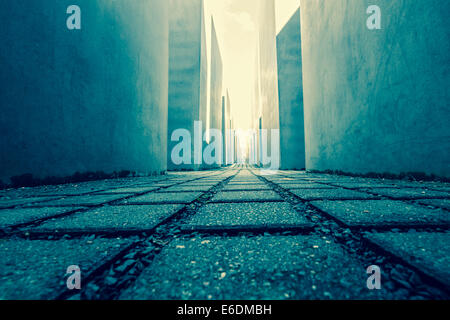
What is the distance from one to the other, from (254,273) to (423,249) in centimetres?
37

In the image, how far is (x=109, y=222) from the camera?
26.9 inches

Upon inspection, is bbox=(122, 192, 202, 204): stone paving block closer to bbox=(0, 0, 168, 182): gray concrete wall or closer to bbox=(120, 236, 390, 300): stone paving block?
bbox=(120, 236, 390, 300): stone paving block

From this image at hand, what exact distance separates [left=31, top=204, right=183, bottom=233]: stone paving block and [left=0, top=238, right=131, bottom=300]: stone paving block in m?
0.07

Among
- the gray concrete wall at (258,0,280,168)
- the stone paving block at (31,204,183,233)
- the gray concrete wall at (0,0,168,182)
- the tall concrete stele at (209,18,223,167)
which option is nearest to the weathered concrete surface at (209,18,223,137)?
the tall concrete stele at (209,18,223,167)

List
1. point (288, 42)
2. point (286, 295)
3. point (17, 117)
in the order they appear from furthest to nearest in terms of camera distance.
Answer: point (288, 42), point (17, 117), point (286, 295)

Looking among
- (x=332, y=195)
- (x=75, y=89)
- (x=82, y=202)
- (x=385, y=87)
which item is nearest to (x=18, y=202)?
(x=82, y=202)

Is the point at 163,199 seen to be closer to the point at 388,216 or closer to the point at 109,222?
the point at 109,222

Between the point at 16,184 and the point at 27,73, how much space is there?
3.39ft

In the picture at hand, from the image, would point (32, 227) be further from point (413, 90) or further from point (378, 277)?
point (413, 90)

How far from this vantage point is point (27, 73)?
1907 millimetres

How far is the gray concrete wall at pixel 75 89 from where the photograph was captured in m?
1.83

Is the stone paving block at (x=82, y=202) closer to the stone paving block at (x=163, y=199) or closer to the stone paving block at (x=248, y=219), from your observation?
the stone paving block at (x=163, y=199)

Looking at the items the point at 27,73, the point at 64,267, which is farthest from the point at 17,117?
the point at 64,267

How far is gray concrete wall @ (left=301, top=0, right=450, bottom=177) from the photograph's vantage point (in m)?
1.90
